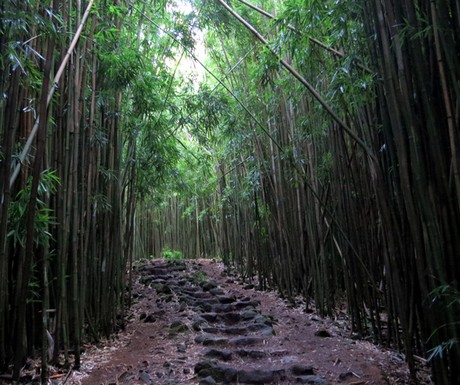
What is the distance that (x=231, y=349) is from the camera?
3.32 meters

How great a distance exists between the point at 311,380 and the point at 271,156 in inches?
136

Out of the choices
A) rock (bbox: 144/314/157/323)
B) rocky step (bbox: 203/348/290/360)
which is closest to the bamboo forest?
rock (bbox: 144/314/157/323)

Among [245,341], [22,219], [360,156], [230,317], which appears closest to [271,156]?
[360,156]

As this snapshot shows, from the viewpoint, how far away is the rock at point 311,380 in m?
2.39

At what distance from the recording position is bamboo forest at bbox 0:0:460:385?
1.88m

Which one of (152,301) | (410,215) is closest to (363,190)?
(410,215)

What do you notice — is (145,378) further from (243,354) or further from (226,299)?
(226,299)

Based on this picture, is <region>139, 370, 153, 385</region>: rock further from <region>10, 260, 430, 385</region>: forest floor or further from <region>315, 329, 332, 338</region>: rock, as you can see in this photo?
<region>315, 329, 332, 338</region>: rock

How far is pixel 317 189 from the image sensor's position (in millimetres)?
4285

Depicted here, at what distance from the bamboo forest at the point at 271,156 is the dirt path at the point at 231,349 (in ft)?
0.61

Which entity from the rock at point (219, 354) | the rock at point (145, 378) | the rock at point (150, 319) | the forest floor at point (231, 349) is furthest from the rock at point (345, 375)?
the rock at point (150, 319)

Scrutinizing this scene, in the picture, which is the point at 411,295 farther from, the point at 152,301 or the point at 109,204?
the point at 152,301

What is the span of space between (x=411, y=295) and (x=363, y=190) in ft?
3.92

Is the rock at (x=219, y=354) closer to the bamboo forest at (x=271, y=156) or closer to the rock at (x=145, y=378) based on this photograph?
the rock at (x=145, y=378)
